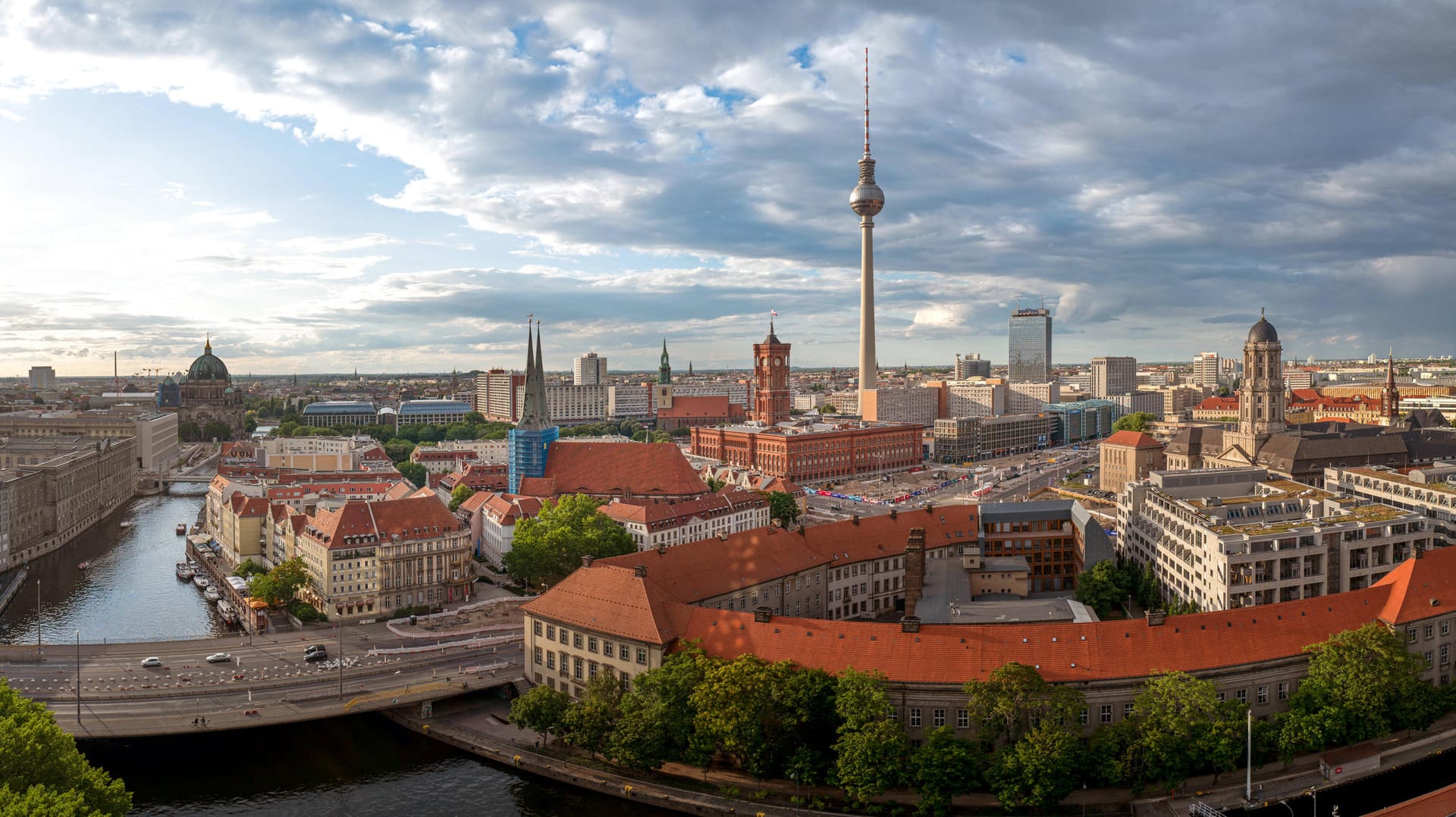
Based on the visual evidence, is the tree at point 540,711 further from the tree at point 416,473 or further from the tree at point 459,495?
the tree at point 416,473

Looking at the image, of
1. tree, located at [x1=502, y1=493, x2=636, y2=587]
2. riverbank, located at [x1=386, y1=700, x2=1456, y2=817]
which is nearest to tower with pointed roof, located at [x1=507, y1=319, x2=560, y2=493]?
tree, located at [x1=502, y1=493, x2=636, y2=587]

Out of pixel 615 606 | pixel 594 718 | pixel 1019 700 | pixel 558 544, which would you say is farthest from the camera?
pixel 558 544

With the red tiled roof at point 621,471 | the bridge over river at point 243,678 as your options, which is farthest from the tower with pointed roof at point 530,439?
the bridge over river at point 243,678

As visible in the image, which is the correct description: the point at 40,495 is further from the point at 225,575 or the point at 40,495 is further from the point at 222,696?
the point at 222,696

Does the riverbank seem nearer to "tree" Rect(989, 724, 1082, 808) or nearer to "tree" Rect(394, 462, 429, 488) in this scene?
"tree" Rect(989, 724, 1082, 808)

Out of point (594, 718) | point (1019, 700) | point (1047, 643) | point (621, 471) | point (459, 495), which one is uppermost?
point (621, 471)

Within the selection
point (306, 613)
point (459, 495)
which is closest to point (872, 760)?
point (306, 613)

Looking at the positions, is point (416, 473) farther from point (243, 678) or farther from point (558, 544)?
point (243, 678)
